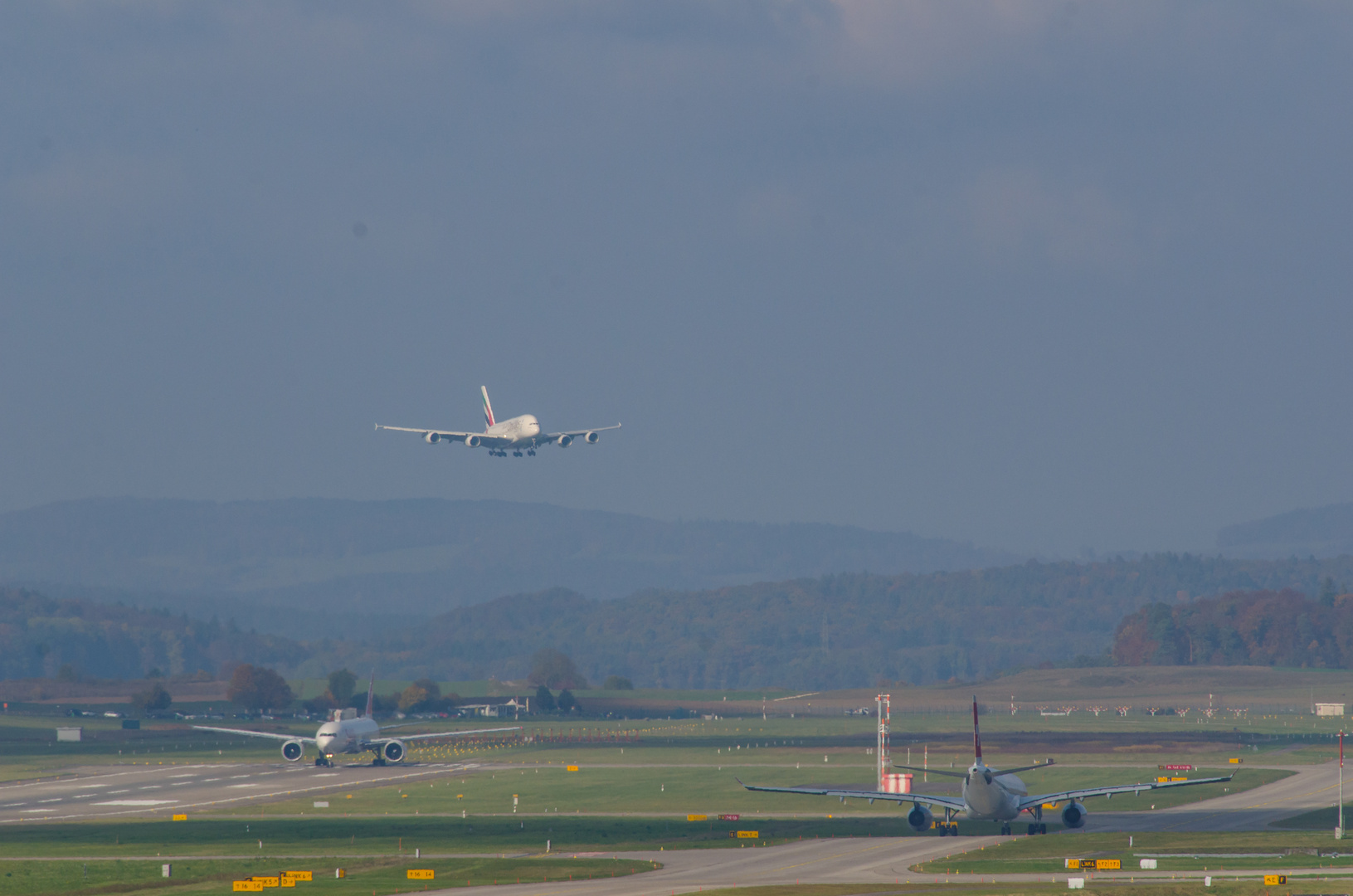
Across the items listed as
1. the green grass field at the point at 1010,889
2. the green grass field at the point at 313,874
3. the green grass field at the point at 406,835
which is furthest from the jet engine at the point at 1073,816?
the green grass field at the point at 313,874

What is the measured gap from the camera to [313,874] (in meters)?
62.9

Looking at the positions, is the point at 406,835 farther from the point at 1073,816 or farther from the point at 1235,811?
the point at 1235,811

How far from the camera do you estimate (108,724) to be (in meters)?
186

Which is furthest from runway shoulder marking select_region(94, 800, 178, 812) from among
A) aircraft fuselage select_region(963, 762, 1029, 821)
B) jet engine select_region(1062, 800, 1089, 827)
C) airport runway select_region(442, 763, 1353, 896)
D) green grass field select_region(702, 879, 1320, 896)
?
jet engine select_region(1062, 800, 1089, 827)

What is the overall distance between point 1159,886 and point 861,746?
3400 inches

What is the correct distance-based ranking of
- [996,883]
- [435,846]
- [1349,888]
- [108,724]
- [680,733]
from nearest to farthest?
[1349,888], [996,883], [435,846], [680,733], [108,724]

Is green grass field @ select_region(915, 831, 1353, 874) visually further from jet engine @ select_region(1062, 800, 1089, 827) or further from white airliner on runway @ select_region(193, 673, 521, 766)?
white airliner on runway @ select_region(193, 673, 521, 766)

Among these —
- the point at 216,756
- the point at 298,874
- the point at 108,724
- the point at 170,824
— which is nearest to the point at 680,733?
the point at 216,756

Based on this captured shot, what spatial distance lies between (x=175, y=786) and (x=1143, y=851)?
66322mm

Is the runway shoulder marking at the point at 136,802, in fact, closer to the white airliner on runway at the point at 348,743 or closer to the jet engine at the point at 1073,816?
the white airliner on runway at the point at 348,743

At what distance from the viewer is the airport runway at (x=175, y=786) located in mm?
92438

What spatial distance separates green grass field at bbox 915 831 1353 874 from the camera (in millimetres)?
60625

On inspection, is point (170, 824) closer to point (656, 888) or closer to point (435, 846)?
point (435, 846)

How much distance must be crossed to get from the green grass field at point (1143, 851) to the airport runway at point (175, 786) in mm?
47041
